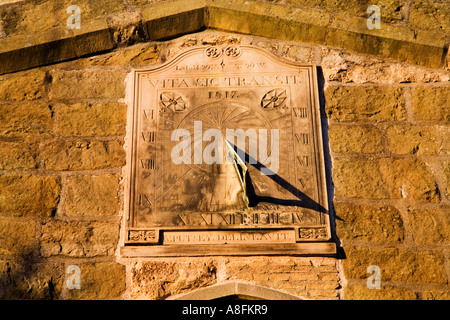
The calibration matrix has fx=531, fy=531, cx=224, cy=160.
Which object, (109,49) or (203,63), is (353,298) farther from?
(109,49)

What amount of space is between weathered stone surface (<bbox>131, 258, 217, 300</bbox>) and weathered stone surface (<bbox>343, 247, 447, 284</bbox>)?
0.73 meters

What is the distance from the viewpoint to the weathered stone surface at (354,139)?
9.95 feet

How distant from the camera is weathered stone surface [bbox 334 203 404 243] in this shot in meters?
2.82

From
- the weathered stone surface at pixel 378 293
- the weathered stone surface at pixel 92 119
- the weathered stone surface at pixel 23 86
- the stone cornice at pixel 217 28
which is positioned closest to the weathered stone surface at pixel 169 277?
the weathered stone surface at pixel 378 293

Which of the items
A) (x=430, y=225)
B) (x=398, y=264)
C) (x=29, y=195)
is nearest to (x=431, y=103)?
(x=430, y=225)

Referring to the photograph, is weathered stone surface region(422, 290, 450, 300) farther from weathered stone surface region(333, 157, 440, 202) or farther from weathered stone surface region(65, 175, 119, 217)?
weathered stone surface region(65, 175, 119, 217)

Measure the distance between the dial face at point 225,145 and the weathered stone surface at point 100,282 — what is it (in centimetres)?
27

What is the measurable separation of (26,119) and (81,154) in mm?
436

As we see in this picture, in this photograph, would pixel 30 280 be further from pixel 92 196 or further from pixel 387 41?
pixel 387 41

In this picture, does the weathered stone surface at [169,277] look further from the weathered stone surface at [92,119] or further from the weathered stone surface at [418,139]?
the weathered stone surface at [418,139]

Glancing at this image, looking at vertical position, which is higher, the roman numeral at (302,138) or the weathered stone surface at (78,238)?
the roman numeral at (302,138)

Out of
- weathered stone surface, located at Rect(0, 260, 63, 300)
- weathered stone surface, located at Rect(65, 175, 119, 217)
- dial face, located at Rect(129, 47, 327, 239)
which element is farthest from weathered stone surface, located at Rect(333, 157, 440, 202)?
weathered stone surface, located at Rect(0, 260, 63, 300)

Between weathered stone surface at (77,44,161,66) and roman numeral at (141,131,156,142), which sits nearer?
roman numeral at (141,131,156,142)

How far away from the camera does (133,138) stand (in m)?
3.05
